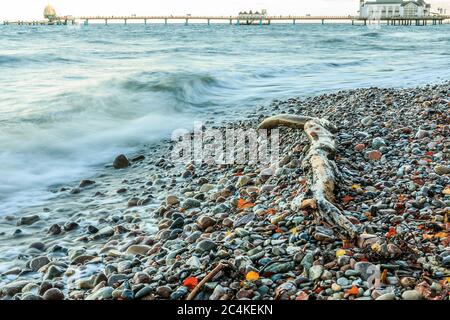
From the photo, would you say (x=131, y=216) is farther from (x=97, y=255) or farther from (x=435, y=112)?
(x=435, y=112)

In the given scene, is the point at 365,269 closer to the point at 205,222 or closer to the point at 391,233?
the point at 391,233

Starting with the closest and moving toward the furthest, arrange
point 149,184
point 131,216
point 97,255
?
point 97,255, point 131,216, point 149,184

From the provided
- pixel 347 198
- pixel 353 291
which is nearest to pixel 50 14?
pixel 347 198

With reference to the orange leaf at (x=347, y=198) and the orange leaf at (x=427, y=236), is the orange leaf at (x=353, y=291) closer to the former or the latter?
the orange leaf at (x=427, y=236)

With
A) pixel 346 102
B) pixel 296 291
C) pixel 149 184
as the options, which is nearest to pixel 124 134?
pixel 149 184

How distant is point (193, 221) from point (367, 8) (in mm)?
113697

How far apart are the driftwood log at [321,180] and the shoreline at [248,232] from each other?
106 mm

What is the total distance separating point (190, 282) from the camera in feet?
9.45

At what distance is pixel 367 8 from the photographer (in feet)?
348

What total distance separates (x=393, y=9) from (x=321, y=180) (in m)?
112

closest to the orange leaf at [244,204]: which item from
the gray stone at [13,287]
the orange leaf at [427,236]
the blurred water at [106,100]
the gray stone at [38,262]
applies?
the orange leaf at [427,236]

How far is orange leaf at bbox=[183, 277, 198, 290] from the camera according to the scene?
2844 millimetres

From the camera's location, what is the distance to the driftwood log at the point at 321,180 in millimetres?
3252
